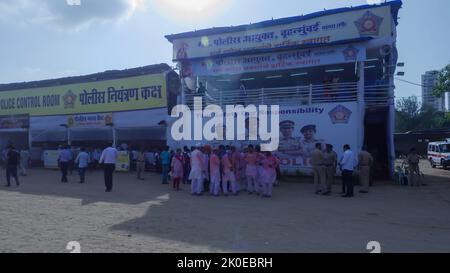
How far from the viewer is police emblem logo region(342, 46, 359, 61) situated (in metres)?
17.0

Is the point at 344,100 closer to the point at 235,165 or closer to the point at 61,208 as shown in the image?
the point at 235,165

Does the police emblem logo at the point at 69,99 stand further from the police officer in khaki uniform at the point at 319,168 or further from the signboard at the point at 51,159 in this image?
the police officer in khaki uniform at the point at 319,168

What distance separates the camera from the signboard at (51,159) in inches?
970

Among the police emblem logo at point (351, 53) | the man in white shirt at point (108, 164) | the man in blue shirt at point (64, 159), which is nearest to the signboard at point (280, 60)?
the police emblem logo at point (351, 53)

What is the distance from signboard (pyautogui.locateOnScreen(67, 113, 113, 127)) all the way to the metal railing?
6.49m

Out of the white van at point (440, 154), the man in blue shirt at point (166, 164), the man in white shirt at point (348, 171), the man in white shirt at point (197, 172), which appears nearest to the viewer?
the man in white shirt at point (348, 171)

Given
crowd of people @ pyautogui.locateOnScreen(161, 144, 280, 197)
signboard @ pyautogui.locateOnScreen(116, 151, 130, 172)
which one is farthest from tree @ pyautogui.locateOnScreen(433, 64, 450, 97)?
signboard @ pyautogui.locateOnScreen(116, 151, 130, 172)

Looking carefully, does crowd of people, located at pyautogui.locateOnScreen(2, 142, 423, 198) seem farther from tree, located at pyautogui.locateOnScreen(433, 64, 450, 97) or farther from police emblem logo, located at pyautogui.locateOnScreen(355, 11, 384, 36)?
tree, located at pyautogui.locateOnScreen(433, 64, 450, 97)

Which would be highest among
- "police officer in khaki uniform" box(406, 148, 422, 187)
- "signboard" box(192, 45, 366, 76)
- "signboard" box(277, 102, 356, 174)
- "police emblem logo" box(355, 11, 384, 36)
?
"police emblem logo" box(355, 11, 384, 36)

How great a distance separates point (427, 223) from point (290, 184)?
7.85 m

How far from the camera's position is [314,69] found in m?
20.0

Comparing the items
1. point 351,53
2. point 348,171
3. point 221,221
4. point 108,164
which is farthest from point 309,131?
point 221,221
